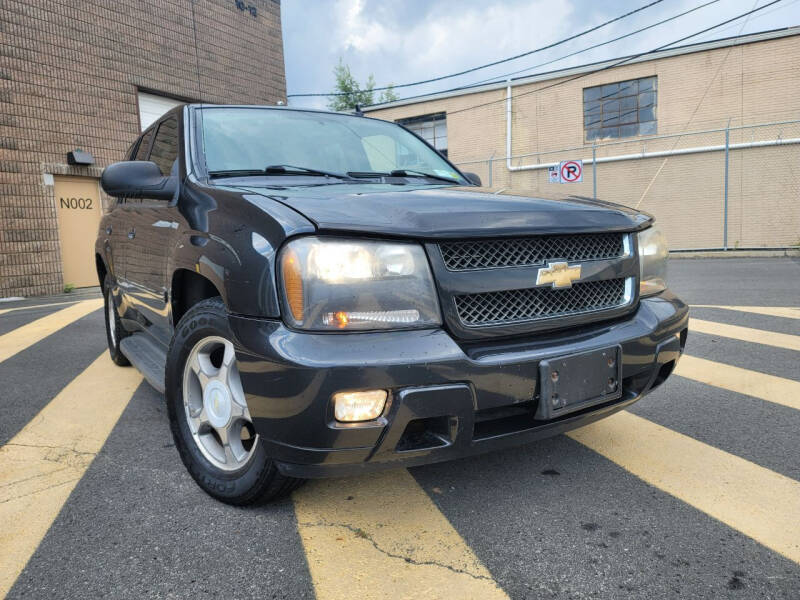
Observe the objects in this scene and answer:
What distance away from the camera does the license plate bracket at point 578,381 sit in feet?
5.83

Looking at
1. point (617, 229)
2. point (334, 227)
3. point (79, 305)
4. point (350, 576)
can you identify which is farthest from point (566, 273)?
point (79, 305)

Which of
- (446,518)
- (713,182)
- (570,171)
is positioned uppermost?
(570,171)

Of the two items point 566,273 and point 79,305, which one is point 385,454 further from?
point 79,305

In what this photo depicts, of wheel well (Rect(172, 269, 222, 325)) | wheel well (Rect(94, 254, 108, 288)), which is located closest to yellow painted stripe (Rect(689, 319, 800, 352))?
wheel well (Rect(172, 269, 222, 325))

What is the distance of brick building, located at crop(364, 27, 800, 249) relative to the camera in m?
14.6

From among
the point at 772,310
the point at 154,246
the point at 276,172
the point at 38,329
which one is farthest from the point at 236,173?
the point at 772,310

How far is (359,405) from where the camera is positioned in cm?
161

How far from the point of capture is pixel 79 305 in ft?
26.7

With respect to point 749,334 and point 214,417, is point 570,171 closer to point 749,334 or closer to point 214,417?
point 749,334

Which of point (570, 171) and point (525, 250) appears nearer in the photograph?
point (525, 250)

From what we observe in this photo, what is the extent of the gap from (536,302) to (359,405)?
2.30 ft

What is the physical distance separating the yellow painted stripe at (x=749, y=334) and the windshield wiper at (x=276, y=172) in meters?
3.74

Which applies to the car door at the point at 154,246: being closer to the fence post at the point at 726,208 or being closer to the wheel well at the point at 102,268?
the wheel well at the point at 102,268

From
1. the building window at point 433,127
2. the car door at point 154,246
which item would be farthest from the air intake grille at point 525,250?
the building window at point 433,127
